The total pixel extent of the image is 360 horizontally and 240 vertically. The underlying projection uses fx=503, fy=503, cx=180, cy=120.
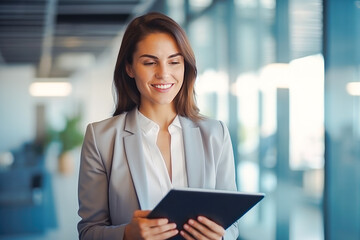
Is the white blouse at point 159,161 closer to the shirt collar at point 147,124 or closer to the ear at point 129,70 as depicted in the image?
the shirt collar at point 147,124

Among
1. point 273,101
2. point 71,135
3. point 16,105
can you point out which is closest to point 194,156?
point 273,101

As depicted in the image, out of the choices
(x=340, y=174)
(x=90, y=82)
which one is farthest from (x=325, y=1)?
(x=90, y=82)

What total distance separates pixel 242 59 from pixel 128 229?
3986 millimetres

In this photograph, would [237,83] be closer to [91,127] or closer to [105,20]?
[91,127]

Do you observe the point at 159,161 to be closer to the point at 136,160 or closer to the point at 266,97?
→ the point at 136,160

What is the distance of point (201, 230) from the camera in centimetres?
147

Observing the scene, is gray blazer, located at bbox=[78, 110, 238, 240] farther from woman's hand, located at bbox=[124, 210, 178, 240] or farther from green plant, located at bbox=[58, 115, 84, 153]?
green plant, located at bbox=[58, 115, 84, 153]

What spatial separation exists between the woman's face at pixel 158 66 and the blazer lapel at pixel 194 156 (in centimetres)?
16

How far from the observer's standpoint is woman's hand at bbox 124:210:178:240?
1.43m

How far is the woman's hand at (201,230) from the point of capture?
4.81 feet

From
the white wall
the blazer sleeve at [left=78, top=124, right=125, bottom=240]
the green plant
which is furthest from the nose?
the white wall

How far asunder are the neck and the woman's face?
0.41 ft

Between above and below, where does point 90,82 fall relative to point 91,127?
above

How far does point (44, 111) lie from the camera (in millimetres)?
16828
